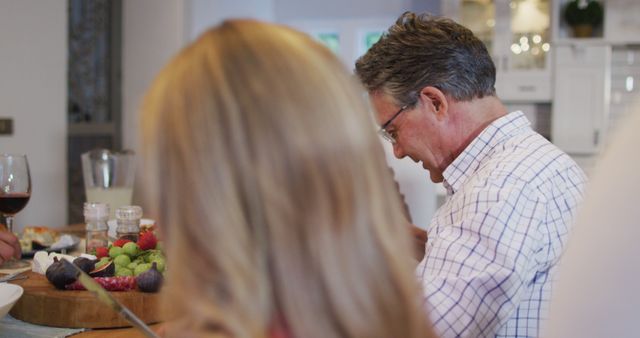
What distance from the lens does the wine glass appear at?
181cm

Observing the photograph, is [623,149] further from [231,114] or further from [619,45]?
[619,45]

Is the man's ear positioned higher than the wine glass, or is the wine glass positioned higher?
the man's ear

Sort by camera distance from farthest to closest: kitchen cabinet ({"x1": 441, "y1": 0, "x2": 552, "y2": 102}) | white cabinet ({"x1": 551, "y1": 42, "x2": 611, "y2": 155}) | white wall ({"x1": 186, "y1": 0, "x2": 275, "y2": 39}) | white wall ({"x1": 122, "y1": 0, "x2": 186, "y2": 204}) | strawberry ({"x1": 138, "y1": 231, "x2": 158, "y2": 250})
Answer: kitchen cabinet ({"x1": 441, "y1": 0, "x2": 552, "y2": 102})
white cabinet ({"x1": 551, "y1": 42, "x2": 611, "y2": 155})
white wall ({"x1": 186, "y1": 0, "x2": 275, "y2": 39})
white wall ({"x1": 122, "y1": 0, "x2": 186, "y2": 204})
strawberry ({"x1": 138, "y1": 231, "x2": 158, "y2": 250})

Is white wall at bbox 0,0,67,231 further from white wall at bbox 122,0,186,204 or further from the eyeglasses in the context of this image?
the eyeglasses

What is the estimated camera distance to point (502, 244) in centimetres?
126

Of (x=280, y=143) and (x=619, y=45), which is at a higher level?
(x=619, y=45)

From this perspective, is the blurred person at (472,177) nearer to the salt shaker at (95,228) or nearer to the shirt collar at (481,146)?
the shirt collar at (481,146)

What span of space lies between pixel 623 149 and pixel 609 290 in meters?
0.12

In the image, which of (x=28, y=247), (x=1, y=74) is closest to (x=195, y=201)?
(x=28, y=247)

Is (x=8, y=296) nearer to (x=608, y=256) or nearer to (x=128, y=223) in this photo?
(x=128, y=223)

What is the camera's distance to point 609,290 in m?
0.63

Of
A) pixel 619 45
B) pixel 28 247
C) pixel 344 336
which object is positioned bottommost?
pixel 28 247

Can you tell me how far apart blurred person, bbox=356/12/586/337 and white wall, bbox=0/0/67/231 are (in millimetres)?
2814

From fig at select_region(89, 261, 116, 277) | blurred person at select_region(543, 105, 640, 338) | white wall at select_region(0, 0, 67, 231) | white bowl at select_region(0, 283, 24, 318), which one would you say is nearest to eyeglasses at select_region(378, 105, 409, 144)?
fig at select_region(89, 261, 116, 277)
